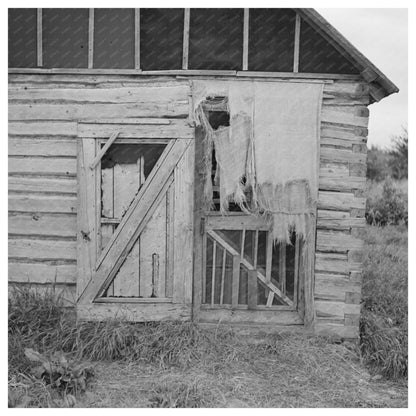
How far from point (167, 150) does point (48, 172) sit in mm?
1403

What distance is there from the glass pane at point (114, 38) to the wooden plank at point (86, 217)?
3.03 feet

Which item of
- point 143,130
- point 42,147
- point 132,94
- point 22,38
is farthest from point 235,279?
point 22,38

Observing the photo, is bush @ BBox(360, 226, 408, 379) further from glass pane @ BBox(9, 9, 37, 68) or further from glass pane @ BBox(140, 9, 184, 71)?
glass pane @ BBox(9, 9, 37, 68)

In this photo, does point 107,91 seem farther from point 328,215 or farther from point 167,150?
point 328,215

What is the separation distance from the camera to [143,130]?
17.9 ft

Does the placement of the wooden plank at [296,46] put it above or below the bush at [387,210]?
above

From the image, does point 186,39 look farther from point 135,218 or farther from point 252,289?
point 252,289

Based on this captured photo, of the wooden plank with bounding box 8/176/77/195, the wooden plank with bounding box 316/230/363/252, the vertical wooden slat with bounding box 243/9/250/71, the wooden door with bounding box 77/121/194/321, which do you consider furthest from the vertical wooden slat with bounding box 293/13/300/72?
the wooden plank with bounding box 8/176/77/195

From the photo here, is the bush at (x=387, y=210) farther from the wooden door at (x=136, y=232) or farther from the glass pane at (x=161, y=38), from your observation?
the glass pane at (x=161, y=38)

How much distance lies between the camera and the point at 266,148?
5.46 meters

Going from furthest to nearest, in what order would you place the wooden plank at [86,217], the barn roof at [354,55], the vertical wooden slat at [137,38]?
the wooden plank at [86,217] → the vertical wooden slat at [137,38] → the barn roof at [354,55]

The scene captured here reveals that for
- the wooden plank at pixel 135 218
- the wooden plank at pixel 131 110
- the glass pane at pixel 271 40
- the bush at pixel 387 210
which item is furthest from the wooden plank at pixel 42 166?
the bush at pixel 387 210

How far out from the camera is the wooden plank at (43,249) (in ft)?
18.6

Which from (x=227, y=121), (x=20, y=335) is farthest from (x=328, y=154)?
(x=20, y=335)
